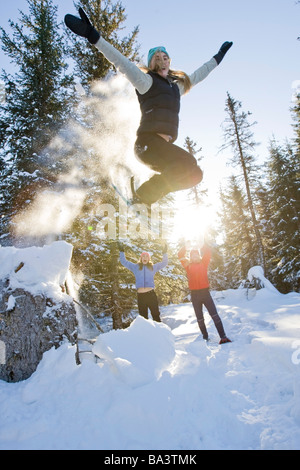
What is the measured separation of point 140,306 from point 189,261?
1443 mm

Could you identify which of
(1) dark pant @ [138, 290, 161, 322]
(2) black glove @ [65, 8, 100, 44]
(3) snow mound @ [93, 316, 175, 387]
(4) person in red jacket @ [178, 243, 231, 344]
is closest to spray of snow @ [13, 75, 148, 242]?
(4) person in red jacket @ [178, 243, 231, 344]

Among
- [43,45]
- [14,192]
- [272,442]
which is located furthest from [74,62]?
[272,442]

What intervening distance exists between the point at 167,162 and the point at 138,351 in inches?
95.1

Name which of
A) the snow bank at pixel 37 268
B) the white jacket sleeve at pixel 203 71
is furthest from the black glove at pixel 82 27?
the snow bank at pixel 37 268

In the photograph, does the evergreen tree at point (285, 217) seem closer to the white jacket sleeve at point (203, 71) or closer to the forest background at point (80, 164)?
the forest background at point (80, 164)

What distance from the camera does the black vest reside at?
327 cm

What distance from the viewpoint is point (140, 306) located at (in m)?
5.35

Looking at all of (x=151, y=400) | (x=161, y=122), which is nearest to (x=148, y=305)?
(x=151, y=400)

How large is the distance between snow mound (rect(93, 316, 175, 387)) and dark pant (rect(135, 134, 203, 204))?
1998 mm

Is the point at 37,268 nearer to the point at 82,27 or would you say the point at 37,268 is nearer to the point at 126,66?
the point at 126,66

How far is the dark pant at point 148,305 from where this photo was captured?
529 cm

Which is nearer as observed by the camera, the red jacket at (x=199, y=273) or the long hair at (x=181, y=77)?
the long hair at (x=181, y=77)

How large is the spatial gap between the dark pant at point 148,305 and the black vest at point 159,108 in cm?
338

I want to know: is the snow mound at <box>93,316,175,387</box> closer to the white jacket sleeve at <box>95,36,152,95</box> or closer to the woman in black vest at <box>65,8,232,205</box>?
the woman in black vest at <box>65,8,232,205</box>
